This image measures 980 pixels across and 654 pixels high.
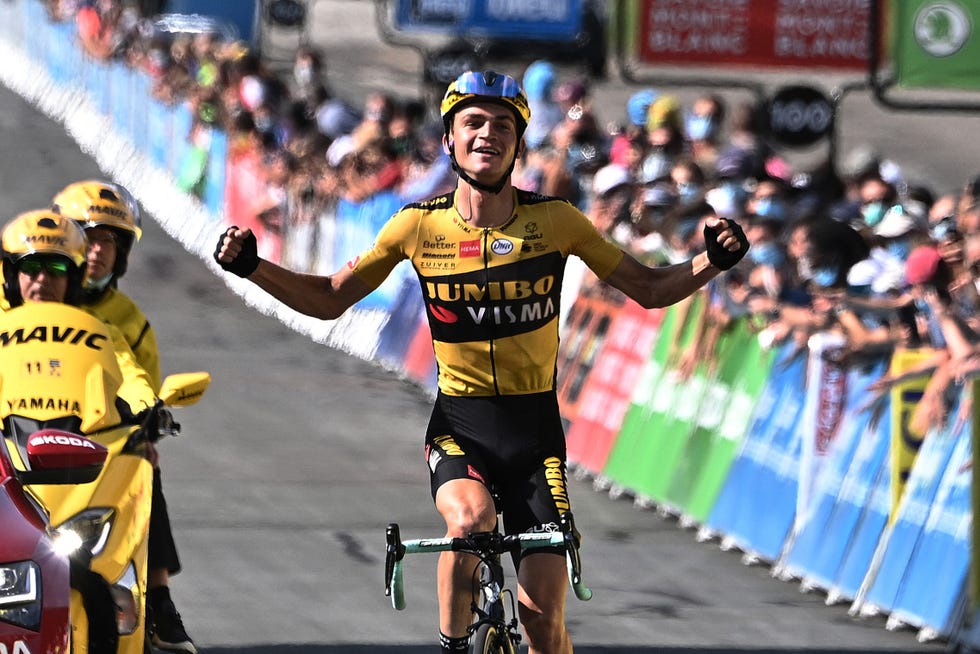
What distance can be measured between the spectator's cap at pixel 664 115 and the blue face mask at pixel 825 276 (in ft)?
12.8

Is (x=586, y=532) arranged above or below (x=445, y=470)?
below

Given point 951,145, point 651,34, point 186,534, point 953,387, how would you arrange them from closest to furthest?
point 953,387, point 186,534, point 651,34, point 951,145

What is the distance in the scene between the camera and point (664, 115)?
16.7 metres

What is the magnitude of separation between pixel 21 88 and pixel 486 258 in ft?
113

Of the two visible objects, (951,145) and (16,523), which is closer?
(16,523)

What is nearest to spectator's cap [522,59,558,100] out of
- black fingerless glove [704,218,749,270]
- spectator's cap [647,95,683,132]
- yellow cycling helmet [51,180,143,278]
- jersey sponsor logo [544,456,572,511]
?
spectator's cap [647,95,683,132]

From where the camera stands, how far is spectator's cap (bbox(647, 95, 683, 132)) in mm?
16609

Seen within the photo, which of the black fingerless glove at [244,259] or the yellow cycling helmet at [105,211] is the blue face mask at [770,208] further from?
the black fingerless glove at [244,259]

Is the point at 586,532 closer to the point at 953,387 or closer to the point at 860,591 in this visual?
the point at 860,591

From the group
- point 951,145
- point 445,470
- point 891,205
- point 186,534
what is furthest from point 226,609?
point 951,145

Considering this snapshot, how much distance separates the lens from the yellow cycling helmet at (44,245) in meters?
8.21

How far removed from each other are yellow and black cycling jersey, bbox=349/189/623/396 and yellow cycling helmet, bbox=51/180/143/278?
1.97 m

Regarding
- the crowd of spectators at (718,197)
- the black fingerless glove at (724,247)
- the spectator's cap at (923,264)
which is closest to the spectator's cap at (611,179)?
the crowd of spectators at (718,197)

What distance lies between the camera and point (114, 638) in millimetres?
7168
